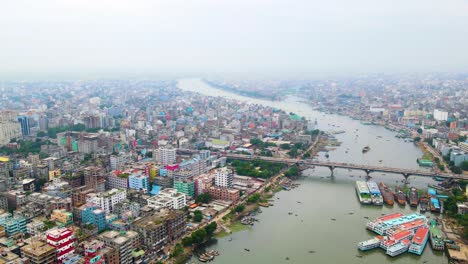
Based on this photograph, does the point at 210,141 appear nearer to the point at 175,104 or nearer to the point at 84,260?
A: the point at 84,260

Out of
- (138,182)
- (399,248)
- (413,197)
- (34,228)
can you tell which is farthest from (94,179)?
(413,197)

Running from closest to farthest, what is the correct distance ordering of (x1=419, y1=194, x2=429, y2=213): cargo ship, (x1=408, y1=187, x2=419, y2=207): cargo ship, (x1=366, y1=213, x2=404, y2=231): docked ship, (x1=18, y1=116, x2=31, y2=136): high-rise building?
(x1=366, y1=213, x2=404, y2=231): docked ship → (x1=419, y1=194, x2=429, y2=213): cargo ship → (x1=408, y1=187, x2=419, y2=207): cargo ship → (x1=18, y1=116, x2=31, y2=136): high-rise building

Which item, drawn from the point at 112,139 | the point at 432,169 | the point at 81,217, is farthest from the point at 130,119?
the point at 432,169

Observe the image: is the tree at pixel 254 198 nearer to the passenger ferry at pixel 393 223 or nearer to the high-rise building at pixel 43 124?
the passenger ferry at pixel 393 223

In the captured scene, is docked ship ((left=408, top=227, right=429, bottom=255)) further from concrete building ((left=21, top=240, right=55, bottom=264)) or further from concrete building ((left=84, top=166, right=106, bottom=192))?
concrete building ((left=84, top=166, right=106, bottom=192))

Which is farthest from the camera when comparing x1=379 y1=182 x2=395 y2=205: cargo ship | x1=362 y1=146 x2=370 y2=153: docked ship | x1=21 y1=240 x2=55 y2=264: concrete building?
x1=362 y1=146 x2=370 y2=153: docked ship

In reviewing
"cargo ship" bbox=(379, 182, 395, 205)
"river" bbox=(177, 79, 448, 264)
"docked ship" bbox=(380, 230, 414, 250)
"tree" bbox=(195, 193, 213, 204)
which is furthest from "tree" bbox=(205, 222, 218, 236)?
"cargo ship" bbox=(379, 182, 395, 205)

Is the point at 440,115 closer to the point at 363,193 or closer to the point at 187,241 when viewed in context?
Answer: the point at 363,193
